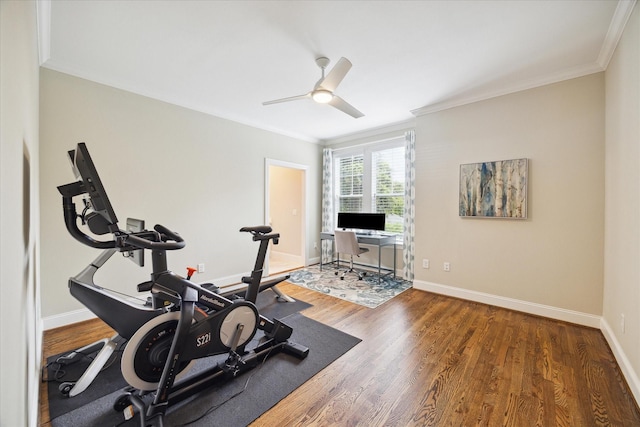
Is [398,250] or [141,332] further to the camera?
[398,250]

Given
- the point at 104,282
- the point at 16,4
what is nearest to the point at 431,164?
the point at 16,4

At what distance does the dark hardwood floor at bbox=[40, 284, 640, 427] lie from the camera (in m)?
1.62

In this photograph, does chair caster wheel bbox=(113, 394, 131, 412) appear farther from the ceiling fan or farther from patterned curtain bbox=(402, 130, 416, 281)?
patterned curtain bbox=(402, 130, 416, 281)

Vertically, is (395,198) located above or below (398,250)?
above

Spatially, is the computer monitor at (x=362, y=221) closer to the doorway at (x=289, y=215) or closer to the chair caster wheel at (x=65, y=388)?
the doorway at (x=289, y=215)

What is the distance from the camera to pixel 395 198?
4.85 m

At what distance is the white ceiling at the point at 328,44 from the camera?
6.35ft

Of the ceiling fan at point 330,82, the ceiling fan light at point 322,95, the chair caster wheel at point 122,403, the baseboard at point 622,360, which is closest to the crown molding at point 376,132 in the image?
the ceiling fan at point 330,82

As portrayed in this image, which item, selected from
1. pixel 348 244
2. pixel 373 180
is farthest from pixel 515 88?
pixel 348 244

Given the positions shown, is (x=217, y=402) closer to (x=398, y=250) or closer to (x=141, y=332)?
(x=141, y=332)

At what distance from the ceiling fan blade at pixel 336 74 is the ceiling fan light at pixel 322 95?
0.04 metres

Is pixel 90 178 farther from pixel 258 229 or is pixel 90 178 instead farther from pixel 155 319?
pixel 258 229

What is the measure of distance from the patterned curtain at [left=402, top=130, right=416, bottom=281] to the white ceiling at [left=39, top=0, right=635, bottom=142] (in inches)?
36.8

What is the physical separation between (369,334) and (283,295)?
132cm
